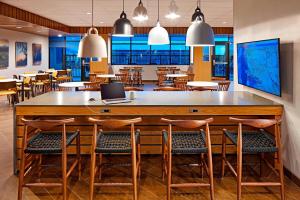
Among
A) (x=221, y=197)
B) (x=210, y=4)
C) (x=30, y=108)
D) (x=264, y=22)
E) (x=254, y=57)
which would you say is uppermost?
(x=210, y=4)

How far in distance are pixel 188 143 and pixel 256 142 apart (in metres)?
0.71

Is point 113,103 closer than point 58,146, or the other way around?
point 58,146

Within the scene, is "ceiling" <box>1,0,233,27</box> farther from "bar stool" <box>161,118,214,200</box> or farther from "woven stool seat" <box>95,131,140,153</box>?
"bar stool" <box>161,118,214,200</box>

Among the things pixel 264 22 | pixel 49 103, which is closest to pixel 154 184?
pixel 49 103

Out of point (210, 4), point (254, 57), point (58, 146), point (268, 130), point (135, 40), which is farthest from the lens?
point (135, 40)

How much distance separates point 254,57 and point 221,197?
2.20m

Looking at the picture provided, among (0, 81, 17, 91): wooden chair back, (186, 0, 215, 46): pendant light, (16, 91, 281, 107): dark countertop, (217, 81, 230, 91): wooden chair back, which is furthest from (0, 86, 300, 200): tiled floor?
(0, 81, 17, 91): wooden chair back

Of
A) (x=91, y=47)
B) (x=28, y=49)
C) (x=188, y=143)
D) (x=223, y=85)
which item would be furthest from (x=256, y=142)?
(x=28, y=49)

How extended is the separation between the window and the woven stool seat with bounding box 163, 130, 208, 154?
14109 mm

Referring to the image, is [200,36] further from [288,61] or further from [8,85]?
[8,85]

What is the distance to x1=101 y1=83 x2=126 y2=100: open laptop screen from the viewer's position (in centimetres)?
418

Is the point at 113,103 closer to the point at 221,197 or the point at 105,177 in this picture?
the point at 105,177

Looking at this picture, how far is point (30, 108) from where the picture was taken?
3885mm

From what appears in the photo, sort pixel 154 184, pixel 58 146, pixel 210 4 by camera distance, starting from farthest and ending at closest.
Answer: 1. pixel 210 4
2. pixel 154 184
3. pixel 58 146
